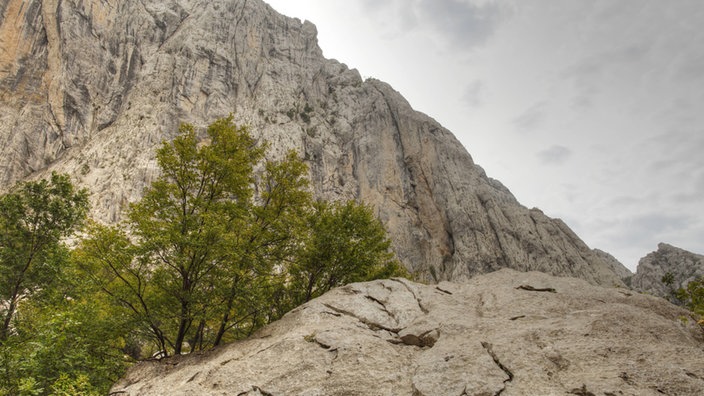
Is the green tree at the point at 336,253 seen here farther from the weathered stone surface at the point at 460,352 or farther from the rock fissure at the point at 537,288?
the rock fissure at the point at 537,288

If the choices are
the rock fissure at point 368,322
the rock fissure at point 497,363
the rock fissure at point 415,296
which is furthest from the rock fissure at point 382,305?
the rock fissure at point 497,363

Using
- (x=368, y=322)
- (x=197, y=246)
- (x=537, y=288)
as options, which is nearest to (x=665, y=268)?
(x=537, y=288)

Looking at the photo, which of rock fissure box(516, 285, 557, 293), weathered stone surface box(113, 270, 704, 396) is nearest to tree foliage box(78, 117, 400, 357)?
weathered stone surface box(113, 270, 704, 396)

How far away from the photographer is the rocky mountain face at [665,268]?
97438 mm

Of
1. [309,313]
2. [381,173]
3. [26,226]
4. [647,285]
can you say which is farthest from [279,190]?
[647,285]

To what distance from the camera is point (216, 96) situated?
239 ft

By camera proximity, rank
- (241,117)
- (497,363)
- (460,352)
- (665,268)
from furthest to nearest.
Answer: (665,268)
(241,117)
(460,352)
(497,363)

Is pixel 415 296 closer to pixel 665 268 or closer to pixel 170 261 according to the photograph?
pixel 170 261

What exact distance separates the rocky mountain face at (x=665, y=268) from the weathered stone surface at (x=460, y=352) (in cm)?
10922

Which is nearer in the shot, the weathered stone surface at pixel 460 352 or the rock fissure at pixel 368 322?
the weathered stone surface at pixel 460 352

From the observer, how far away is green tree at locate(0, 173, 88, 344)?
18203 millimetres

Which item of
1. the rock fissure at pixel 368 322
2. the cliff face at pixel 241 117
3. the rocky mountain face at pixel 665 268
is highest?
the cliff face at pixel 241 117

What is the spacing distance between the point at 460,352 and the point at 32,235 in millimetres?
21142

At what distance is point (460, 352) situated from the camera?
9.38m
